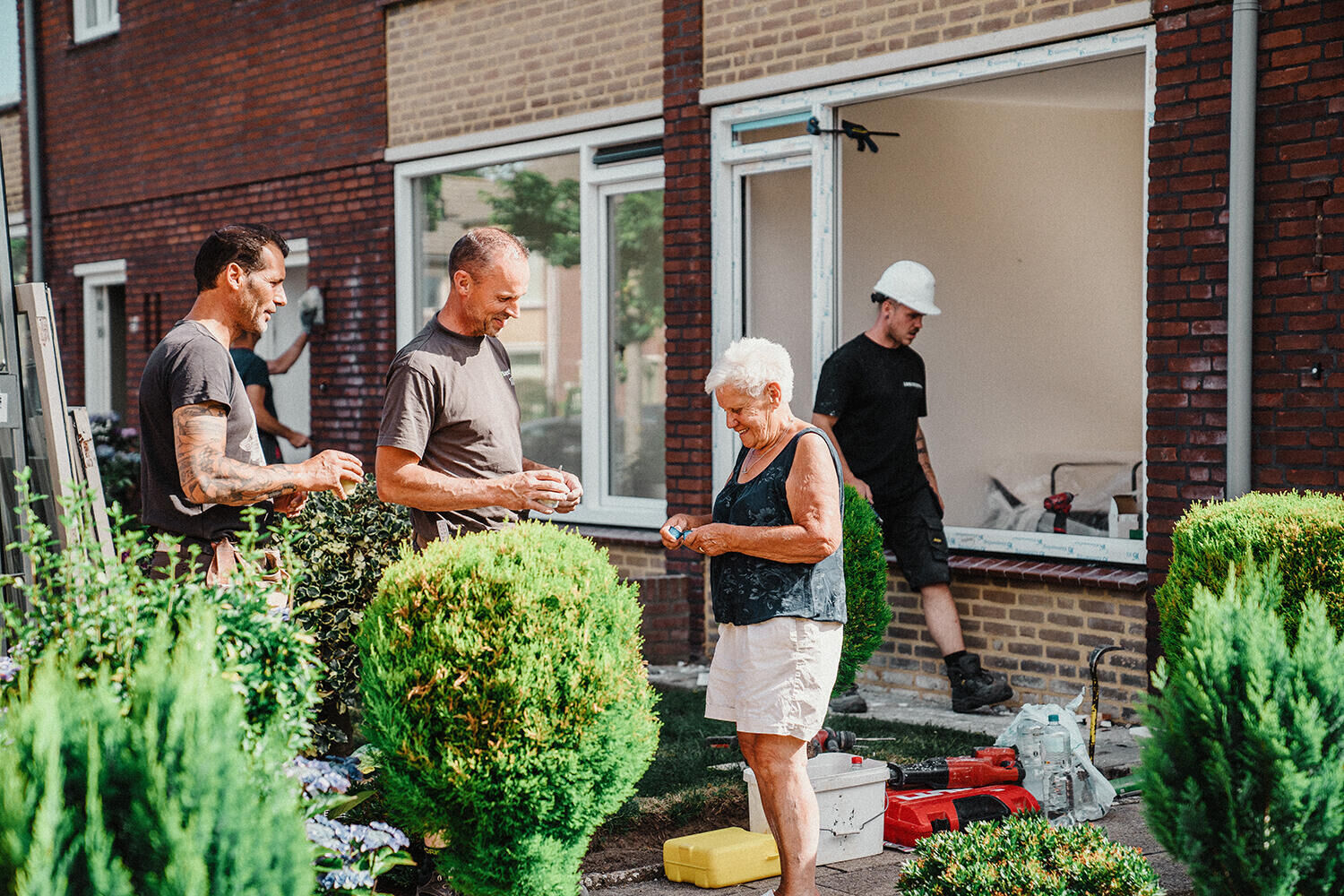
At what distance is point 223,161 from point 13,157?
15.2 ft

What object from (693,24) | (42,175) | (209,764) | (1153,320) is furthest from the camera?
(42,175)

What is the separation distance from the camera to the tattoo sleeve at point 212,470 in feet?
13.4

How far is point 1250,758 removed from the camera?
11.1 feet

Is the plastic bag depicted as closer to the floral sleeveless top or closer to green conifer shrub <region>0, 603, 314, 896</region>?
the floral sleeveless top

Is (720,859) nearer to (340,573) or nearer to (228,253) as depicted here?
(340,573)

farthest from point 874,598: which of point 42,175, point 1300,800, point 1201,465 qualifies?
point 42,175

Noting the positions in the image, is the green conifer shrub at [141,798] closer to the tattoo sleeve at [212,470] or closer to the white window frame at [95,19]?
the tattoo sleeve at [212,470]

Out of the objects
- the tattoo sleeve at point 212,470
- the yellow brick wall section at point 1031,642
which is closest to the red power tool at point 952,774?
the yellow brick wall section at point 1031,642

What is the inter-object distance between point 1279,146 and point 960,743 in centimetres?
303

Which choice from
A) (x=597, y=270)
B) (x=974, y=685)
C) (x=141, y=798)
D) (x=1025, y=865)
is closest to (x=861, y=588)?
(x=974, y=685)

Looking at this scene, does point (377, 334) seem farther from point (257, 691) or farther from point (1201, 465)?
point (257, 691)

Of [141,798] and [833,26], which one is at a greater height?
[833,26]

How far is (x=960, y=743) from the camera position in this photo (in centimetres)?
673

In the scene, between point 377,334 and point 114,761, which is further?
point 377,334
